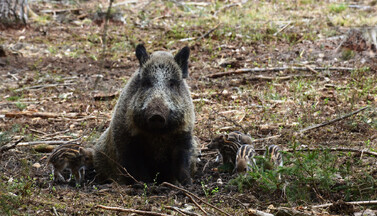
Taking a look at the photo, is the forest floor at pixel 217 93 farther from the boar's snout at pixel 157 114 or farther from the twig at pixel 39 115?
the boar's snout at pixel 157 114

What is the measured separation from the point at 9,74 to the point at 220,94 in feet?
17.3

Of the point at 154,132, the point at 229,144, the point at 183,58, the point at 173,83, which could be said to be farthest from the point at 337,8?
the point at 154,132

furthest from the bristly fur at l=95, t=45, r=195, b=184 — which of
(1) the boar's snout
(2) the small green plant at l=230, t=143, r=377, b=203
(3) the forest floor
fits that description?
(2) the small green plant at l=230, t=143, r=377, b=203

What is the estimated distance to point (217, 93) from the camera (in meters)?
9.84

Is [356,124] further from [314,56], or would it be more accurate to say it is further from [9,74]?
[9,74]

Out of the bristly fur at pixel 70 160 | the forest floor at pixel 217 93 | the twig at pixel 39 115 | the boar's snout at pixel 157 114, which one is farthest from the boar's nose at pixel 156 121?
the twig at pixel 39 115

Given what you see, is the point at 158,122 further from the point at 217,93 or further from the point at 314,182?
the point at 217,93

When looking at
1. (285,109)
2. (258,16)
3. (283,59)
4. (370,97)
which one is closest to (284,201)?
(285,109)

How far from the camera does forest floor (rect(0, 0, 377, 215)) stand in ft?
14.8

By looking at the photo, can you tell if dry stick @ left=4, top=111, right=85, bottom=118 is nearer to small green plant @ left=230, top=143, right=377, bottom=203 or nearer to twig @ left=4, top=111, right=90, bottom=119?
twig @ left=4, top=111, right=90, bottom=119

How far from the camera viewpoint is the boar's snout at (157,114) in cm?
493

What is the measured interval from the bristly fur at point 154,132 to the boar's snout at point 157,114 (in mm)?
190

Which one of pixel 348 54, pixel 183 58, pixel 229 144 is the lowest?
pixel 229 144

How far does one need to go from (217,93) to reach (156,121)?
4.99m
